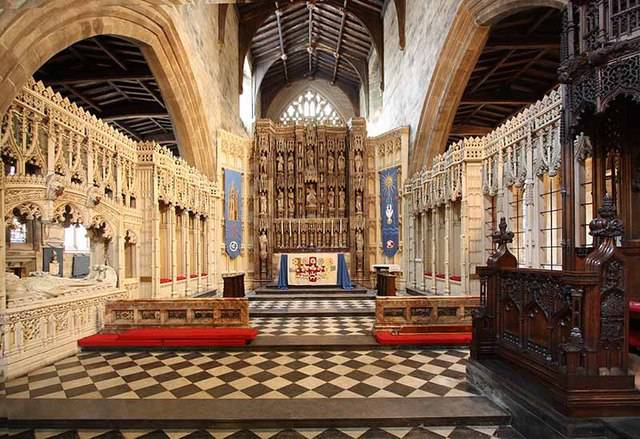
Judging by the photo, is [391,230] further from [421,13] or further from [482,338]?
[482,338]

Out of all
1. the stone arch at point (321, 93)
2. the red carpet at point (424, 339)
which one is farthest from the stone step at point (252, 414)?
the stone arch at point (321, 93)

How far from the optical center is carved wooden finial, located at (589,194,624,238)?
2555mm

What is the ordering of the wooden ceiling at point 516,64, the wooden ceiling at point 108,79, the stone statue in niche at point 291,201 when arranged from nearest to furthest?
the wooden ceiling at point 516,64 → the wooden ceiling at point 108,79 → the stone statue in niche at point 291,201

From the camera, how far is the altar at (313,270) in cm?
1078

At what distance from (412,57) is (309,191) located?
531 cm

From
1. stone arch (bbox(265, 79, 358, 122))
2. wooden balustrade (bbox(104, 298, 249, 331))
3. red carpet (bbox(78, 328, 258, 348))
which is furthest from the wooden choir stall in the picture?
stone arch (bbox(265, 79, 358, 122))

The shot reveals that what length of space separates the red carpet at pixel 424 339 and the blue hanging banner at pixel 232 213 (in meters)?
7.47

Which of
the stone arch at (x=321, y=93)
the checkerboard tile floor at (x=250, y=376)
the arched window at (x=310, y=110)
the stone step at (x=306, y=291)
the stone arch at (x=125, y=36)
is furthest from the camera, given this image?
the arched window at (x=310, y=110)

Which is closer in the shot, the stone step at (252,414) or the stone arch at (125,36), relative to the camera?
the stone step at (252,414)

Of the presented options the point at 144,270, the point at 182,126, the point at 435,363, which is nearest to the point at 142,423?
the point at 435,363

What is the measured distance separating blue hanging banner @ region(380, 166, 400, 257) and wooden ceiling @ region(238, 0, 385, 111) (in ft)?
22.8

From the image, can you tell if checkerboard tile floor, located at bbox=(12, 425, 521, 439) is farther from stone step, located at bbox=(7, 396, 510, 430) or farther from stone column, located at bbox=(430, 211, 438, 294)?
stone column, located at bbox=(430, 211, 438, 294)

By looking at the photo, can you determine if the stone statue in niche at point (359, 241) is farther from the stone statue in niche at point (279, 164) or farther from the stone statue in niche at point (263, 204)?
the stone statue in niche at point (279, 164)

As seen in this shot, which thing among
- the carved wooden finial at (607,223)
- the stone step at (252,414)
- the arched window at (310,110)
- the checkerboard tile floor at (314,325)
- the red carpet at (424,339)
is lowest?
the checkerboard tile floor at (314,325)
